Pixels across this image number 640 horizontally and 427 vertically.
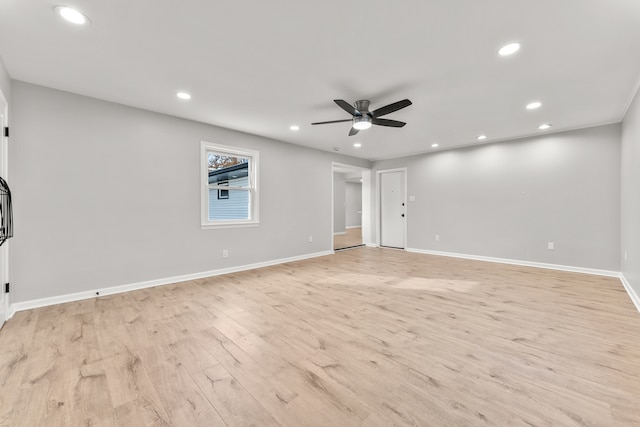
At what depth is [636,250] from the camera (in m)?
3.09

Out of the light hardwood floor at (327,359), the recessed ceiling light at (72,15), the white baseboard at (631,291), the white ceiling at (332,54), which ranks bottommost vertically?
the light hardwood floor at (327,359)

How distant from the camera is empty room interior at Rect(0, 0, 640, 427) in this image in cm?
166

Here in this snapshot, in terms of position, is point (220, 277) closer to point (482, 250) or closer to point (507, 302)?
point (507, 302)

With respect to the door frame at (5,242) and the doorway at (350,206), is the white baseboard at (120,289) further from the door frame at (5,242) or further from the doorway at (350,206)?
the doorway at (350,206)

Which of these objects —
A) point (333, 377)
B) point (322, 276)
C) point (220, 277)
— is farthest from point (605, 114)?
point (220, 277)

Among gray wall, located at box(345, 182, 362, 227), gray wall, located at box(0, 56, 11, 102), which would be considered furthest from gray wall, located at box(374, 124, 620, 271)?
gray wall, located at box(0, 56, 11, 102)

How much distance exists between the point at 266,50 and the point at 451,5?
1.49 metres

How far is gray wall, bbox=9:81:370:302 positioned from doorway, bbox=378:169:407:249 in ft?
13.1

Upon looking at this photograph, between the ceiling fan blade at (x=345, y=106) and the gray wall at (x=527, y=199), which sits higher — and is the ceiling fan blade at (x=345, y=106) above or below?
above

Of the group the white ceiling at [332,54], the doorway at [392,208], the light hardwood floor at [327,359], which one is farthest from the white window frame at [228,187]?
the doorway at [392,208]

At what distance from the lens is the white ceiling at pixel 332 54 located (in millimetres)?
1872

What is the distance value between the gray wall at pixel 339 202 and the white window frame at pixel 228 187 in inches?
225

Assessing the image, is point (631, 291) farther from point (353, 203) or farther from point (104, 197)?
point (353, 203)

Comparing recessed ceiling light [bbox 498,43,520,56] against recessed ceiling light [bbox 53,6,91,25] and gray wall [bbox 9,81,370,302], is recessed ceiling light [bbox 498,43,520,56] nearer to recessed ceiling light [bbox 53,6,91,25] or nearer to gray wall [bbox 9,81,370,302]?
recessed ceiling light [bbox 53,6,91,25]
